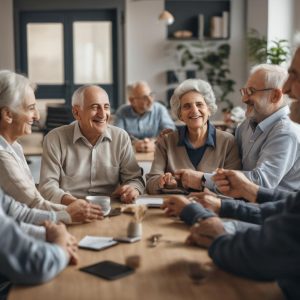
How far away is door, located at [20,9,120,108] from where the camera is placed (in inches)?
333

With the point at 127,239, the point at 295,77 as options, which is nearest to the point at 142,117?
the point at 127,239

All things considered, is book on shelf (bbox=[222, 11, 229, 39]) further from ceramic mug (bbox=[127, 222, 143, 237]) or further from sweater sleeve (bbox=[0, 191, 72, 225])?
ceramic mug (bbox=[127, 222, 143, 237])

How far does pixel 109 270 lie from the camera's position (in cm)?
158

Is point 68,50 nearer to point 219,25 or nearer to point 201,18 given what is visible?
point 201,18

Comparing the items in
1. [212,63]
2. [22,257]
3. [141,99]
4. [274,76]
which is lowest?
[22,257]

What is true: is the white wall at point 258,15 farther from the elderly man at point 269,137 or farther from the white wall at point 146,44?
the elderly man at point 269,137

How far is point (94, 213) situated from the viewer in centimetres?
218

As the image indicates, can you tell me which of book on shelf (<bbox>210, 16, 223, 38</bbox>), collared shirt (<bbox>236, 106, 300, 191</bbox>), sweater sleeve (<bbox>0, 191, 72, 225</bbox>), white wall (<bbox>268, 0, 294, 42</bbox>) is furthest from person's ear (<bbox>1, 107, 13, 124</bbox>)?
book on shelf (<bbox>210, 16, 223, 38</bbox>)

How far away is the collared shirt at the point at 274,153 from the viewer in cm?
266

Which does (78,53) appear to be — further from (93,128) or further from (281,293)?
(281,293)

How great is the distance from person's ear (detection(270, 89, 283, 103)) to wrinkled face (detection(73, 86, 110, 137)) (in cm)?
91

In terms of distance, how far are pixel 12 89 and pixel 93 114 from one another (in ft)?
2.58

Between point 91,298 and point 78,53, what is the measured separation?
7567 millimetres

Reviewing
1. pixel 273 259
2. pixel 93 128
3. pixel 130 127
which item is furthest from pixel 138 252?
pixel 130 127
